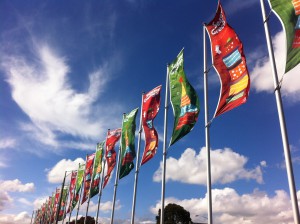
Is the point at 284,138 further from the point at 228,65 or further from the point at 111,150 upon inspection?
the point at 111,150

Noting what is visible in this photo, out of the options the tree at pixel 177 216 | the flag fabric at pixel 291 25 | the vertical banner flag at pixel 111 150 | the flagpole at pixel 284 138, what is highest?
the tree at pixel 177 216

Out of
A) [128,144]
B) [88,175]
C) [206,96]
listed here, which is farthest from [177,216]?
[206,96]

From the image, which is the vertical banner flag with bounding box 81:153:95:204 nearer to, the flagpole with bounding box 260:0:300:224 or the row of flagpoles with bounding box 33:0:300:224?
the row of flagpoles with bounding box 33:0:300:224

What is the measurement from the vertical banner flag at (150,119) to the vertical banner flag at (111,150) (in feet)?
24.1

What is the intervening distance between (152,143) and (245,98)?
9357 millimetres

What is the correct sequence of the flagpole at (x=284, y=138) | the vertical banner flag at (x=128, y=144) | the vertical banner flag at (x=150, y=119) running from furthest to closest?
the vertical banner flag at (x=128, y=144)
the vertical banner flag at (x=150, y=119)
the flagpole at (x=284, y=138)

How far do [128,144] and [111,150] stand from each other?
176 inches

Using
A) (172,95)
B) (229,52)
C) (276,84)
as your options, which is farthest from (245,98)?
(172,95)

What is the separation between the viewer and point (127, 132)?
2709cm

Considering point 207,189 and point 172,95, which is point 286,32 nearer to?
point 207,189

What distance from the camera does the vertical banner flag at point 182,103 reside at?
58.4 ft

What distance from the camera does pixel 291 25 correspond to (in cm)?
1133

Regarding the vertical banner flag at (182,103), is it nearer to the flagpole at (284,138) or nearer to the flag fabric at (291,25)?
the flagpole at (284,138)

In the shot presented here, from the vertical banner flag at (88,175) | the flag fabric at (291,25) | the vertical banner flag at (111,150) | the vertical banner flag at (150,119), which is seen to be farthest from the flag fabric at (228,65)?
the vertical banner flag at (88,175)
